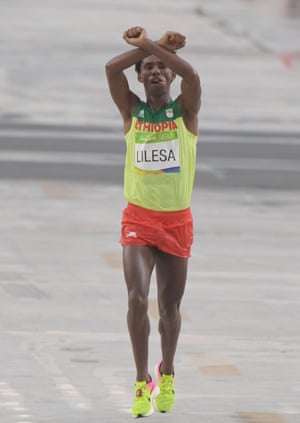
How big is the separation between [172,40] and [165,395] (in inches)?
78.5

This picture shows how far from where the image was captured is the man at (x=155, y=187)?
8.16 meters

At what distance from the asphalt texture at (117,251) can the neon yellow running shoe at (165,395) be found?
0.21 feet

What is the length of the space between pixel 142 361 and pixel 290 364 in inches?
69.2

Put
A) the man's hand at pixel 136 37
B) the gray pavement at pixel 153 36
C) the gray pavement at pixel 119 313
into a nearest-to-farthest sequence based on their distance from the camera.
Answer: the man's hand at pixel 136 37
the gray pavement at pixel 119 313
the gray pavement at pixel 153 36

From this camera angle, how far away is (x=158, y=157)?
820 centimetres

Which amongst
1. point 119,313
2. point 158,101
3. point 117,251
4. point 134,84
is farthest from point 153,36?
point 158,101

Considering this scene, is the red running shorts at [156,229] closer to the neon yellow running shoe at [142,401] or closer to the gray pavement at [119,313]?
the neon yellow running shoe at [142,401]

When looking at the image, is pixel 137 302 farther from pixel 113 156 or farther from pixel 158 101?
pixel 113 156

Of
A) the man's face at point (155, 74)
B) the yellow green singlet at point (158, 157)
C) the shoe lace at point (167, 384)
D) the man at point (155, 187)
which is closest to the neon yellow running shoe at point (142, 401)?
the man at point (155, 187)

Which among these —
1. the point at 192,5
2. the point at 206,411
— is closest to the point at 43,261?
the point at 206,411

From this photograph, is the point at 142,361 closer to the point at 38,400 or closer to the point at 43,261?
the point at 38,400

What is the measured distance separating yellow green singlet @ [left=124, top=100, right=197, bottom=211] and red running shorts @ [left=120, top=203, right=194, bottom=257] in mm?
45

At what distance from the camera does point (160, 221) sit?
8289 millimetres

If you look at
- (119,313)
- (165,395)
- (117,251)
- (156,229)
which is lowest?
(117,251)
